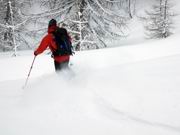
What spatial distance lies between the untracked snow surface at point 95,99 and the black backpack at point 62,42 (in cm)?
76

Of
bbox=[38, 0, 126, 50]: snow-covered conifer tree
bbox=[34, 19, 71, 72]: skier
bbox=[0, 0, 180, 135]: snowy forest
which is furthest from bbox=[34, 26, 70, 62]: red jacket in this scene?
bbox=[38, 0, 126, 50]: snow-covered conifer tree

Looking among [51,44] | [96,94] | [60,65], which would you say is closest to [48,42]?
[51,44]

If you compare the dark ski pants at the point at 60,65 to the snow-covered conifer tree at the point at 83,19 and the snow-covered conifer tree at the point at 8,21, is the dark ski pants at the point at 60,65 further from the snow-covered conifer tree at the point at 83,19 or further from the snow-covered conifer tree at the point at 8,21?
the snow-covered conifer tree at the point at 8,21

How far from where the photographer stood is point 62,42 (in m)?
8.61

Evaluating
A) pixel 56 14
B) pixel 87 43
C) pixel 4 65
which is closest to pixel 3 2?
pixel 56 14

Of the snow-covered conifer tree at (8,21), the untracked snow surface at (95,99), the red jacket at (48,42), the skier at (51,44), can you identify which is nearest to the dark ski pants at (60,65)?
the skier at (51,44)

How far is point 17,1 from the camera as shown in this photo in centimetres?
2722

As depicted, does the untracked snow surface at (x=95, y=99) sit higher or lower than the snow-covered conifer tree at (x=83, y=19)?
lower

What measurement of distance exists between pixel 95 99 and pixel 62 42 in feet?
6.76

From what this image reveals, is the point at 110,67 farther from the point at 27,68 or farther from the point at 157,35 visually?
the point at 157,35

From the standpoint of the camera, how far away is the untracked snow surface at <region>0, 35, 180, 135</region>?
6258 millimetres

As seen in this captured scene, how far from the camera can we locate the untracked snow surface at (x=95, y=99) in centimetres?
626

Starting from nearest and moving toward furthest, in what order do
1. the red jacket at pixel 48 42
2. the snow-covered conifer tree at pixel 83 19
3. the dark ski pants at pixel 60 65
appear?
the red jacket at pixel 48 42, the dark ski pants at pixel 60 65, the snow-covered conifer tree at pixel 83 19

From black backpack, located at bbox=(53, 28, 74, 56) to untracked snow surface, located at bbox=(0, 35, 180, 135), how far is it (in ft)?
2.49
